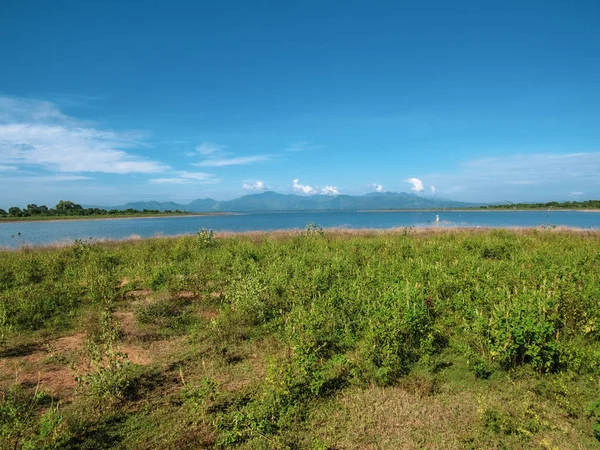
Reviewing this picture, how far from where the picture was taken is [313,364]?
511cm

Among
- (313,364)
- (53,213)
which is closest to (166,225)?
(53,213)

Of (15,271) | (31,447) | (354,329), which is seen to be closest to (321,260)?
(354,329)

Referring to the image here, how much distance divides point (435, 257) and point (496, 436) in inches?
350

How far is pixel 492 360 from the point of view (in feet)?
18.0

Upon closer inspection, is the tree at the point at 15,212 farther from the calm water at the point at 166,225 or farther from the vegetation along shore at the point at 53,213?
the calm water at the point at 166,225

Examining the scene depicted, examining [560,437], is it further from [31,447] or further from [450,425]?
[31,447]

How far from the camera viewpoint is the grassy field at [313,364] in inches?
166

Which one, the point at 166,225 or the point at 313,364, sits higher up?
the point at 166,225

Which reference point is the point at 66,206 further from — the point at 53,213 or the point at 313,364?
the point at 313,364

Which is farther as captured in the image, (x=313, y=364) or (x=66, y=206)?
(x=66, y=206)

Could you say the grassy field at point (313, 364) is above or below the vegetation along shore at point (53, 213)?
below

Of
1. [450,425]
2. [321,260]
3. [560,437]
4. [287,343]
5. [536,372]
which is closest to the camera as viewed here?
[560,437]

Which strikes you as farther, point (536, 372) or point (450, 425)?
point (536, 372)

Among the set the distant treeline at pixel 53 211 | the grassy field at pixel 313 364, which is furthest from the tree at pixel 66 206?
the grassy field at pixel 313 364
